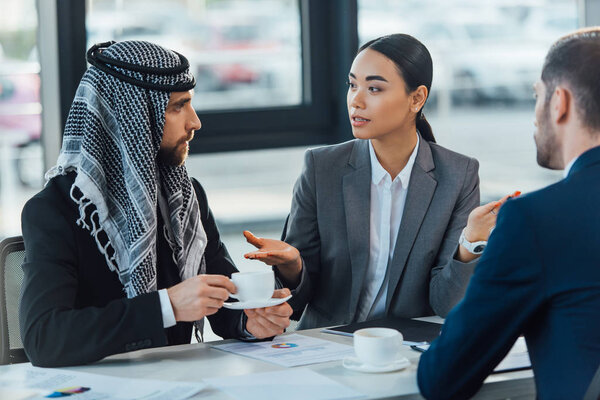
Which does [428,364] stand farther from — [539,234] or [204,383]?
[204,383]

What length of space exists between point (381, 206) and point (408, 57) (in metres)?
0.46

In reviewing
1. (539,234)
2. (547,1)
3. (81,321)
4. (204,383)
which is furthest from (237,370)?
(547,1)

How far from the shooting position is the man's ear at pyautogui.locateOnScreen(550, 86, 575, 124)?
4.83 ft

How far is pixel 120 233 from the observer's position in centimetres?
194

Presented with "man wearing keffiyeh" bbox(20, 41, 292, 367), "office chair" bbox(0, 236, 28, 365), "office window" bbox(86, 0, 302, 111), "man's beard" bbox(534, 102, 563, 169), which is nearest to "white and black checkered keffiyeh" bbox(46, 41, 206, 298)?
"man wearing keffiyeh" bbox(20, 41, 292, 367)

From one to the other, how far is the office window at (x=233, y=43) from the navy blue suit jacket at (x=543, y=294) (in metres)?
2.39

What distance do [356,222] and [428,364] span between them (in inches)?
37.0

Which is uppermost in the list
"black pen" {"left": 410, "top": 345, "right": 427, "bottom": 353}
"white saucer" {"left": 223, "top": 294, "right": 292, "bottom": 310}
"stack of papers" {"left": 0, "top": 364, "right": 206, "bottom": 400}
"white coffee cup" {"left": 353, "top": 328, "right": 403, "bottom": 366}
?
"white saucer" {"left": 223, "top": 294, "right": 292, "bottom": 310}

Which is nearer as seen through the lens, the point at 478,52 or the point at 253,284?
the point at 253,284

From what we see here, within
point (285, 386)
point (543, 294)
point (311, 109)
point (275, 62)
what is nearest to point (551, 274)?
point (543, 294)

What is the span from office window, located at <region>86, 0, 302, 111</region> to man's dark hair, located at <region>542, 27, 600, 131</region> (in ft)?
7.56

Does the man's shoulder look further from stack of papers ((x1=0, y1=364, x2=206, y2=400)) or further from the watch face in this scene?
the watch face

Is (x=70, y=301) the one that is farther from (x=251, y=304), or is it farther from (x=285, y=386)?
(x=285, y=386)

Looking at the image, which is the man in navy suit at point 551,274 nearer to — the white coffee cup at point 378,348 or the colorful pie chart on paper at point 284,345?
the white coffee cup at point 378,348
